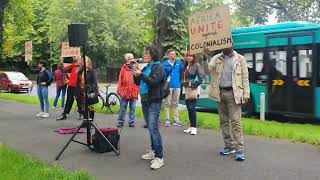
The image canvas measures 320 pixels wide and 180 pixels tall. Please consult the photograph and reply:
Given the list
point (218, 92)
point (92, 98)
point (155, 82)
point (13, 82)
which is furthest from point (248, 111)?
point (13, 82)

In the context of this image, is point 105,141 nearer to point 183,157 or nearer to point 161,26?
point 183,157

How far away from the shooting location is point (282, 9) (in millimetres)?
40812

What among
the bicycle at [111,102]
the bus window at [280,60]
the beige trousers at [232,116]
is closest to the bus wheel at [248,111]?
the bus window at [280,60]

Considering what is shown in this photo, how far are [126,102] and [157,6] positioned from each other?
5278 millimetres

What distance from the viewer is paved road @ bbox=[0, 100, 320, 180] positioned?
7.32 metres

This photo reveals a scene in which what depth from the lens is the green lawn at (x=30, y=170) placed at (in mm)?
6843

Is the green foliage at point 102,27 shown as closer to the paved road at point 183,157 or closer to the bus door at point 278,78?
the bus door at point 278,78

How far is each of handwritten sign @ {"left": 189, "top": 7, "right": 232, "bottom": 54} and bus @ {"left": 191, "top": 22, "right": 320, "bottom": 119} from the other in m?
6.13

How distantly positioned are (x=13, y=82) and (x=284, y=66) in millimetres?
25779

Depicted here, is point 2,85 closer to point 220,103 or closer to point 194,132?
point 194,132

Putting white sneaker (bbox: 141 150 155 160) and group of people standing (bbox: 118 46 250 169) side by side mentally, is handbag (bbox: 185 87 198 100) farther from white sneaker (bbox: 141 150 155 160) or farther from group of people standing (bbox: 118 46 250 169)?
white sneaker (bbox: 141 150 155 160)

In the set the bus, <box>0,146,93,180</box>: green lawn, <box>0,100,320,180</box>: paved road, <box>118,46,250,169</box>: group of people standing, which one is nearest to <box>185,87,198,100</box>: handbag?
<box>0,100,320,180</box>: paved road

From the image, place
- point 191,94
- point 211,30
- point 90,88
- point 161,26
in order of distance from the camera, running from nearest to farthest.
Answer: point 211,30 → point 191,94 → point 90,88 → point 161,26

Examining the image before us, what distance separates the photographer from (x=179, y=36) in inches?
670
